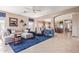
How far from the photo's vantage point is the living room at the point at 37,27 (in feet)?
8.95

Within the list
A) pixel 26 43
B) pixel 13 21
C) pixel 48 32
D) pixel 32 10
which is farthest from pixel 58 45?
pixel 13 21

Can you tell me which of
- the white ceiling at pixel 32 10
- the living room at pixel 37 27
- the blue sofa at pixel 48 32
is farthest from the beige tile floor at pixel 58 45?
the white ceiling at pixel 32 10

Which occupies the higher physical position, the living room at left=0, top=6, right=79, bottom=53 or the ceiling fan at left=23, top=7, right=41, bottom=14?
the ceiling fan at left=23, top=7, right=41, bottom=14

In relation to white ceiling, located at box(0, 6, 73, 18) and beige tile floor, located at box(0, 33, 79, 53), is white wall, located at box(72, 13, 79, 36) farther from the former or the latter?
white ceiling, located at box(0, 6, 73, 18)

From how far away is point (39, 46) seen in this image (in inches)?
112

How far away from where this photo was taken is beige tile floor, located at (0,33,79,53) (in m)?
2.82

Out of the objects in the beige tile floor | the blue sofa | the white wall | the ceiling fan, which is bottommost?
the beige tile floor

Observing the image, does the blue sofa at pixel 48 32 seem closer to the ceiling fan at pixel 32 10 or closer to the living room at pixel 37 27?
the living room at pixel 37 27

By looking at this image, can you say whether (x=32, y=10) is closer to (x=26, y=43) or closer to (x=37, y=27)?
(x=37, y=27)

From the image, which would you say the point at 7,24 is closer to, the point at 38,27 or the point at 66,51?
the point at 38,27

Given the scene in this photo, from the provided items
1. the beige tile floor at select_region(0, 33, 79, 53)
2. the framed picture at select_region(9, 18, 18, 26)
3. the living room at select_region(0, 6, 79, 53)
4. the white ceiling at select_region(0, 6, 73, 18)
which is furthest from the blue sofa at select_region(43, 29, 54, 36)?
the framed picture at select_region(9, 18, 18, 26)

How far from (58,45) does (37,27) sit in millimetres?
683

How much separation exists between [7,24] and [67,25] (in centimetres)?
147
